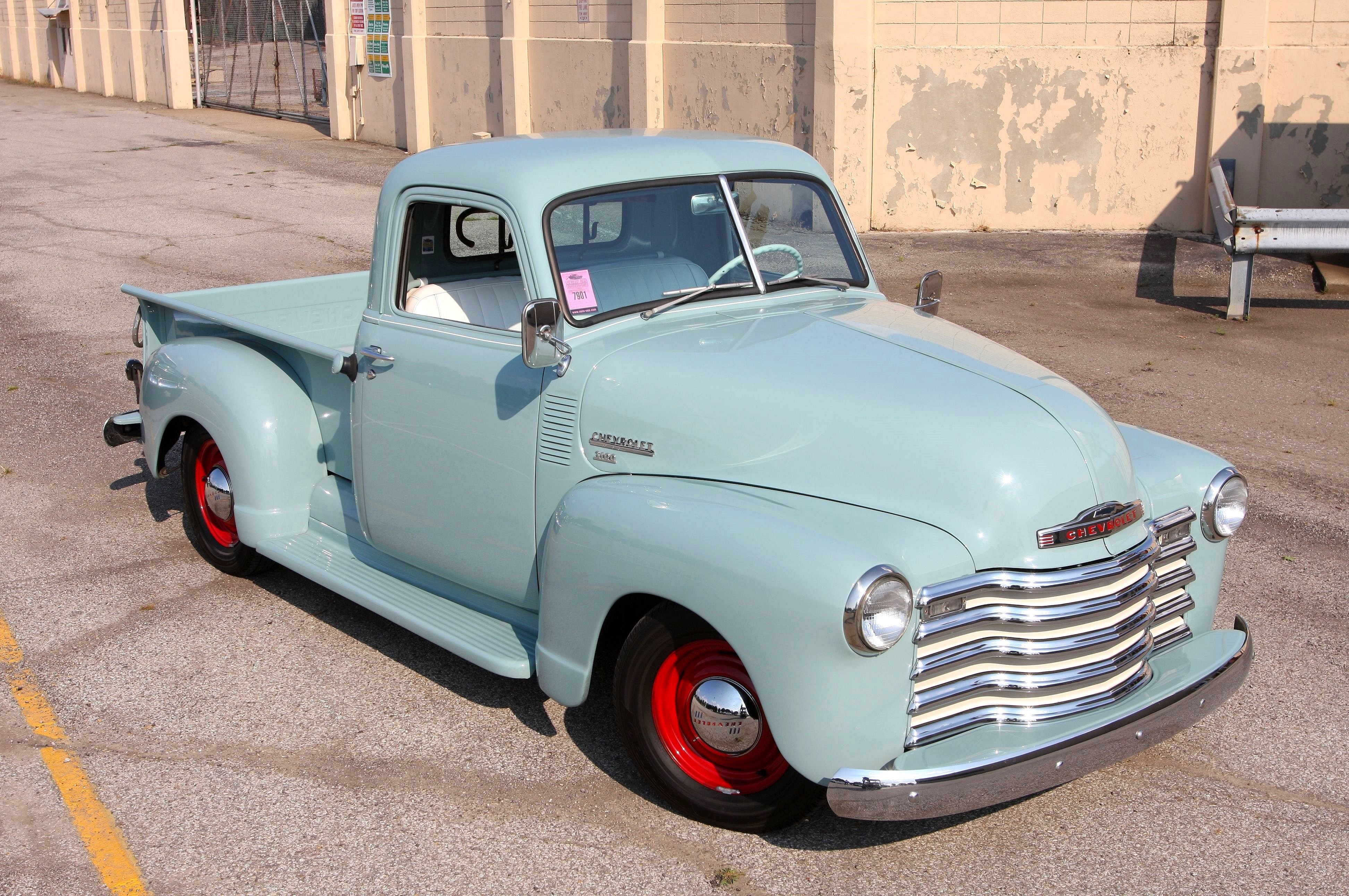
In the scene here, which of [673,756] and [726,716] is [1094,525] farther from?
[673,756]

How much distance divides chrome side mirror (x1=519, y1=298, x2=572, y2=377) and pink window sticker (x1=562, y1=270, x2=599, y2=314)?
9cm

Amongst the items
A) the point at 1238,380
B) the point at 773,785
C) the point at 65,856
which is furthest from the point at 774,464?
the point at 1238,380

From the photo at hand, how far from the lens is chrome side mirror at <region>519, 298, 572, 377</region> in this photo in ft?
12.9

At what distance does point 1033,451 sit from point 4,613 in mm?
4252

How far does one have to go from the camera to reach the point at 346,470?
17.3ft

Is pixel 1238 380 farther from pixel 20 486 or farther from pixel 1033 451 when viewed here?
pixel 20 486

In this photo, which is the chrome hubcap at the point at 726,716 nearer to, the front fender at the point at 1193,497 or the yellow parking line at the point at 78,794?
the front fender at the point at 1193,497

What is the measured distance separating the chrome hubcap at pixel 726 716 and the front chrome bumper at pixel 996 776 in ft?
1.21

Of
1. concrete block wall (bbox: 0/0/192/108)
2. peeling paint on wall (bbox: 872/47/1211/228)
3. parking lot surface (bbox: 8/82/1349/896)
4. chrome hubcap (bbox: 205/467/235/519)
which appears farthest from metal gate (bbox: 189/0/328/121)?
chrome hubcap (bbox: 205/467/235/519)

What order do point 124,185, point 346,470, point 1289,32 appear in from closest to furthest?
1. point 346,470
2. point 1289,32
3. point 124,185

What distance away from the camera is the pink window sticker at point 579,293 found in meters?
4.21

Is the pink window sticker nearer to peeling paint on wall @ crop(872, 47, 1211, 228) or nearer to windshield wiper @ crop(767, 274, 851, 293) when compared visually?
windshield wiper @ crop(767, 274, 851, 293)

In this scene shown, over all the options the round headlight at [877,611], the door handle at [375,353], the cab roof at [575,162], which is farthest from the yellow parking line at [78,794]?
the cab roof at [575,162]

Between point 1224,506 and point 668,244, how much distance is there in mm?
2055
